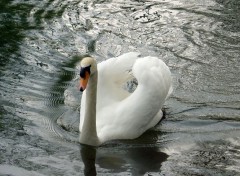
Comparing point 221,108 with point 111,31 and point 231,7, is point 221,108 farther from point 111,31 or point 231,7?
point 231,7

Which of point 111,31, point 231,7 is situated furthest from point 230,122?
point 231,7

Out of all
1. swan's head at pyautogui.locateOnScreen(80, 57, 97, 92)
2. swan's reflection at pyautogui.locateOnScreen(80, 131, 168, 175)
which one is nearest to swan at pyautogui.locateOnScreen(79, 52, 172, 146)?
swan's head at pyautogui.locateOnScreen(80, 57, 97, 92)

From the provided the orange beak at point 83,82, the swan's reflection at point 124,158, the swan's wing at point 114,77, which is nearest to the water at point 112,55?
the swan's reflection at point 124,158

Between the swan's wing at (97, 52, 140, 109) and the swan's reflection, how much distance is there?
0.78 metres

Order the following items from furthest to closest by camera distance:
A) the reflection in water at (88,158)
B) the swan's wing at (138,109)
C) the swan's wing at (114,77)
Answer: the swan's wing at (114,77) → the swan's wing at (138,109) → the reflection in water at (88,158)

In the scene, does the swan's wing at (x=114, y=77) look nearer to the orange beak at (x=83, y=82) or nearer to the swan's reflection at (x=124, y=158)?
the swan's reflection at (x=124, y=158)

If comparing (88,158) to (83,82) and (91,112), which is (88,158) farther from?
(83,82)

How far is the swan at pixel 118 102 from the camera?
7793 millimetres

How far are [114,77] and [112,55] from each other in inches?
99.6

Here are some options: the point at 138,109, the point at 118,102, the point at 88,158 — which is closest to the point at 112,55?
the point at 118,102

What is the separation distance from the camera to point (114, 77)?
8688 mm

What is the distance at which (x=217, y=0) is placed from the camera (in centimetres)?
1392

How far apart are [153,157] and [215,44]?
13.9ft

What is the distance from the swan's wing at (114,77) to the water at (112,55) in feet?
2.06
